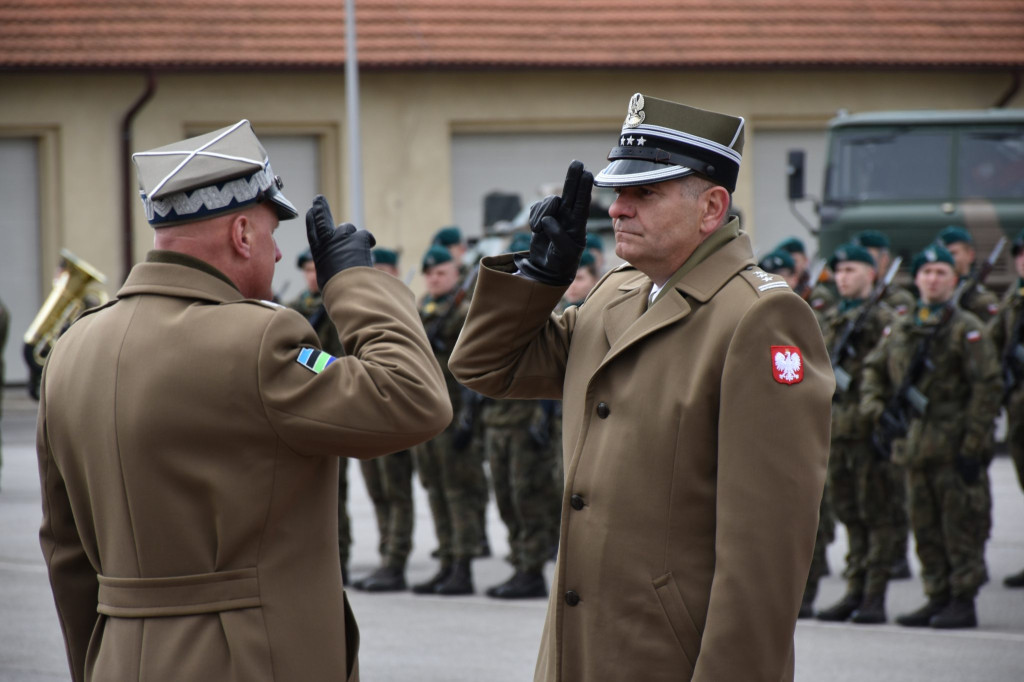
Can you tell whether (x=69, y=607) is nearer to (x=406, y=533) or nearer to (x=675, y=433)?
(x=675, y=433)

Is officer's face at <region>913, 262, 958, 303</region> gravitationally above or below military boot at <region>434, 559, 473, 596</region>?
above

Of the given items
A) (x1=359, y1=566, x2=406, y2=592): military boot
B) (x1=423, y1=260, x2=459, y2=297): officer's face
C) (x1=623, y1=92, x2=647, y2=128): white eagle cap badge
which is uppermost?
(x1=623, y1=92, x2=647, y2=128): white eagle cap badge

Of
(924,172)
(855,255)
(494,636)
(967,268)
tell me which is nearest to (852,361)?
(855,255)

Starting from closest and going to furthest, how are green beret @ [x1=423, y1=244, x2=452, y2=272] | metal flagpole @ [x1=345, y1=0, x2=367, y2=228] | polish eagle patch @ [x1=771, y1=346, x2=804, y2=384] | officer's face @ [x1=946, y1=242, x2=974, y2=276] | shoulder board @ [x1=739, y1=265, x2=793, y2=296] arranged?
polish eagle patch @ [x1=771, y1=346, x2=804, y2=384]
shoulder board @ [x1=739, y1=265, x2=793, y2=296]
green beret @ [x1=423, y1=244, x2=452, y2=272]
officer's face @ [x1=946, y1=242, x2=974, y2=276]
metal flagpole @ [x1=345, y1=0, x2=367, y2=228]

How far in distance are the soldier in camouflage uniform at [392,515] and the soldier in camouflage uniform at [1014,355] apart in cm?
369

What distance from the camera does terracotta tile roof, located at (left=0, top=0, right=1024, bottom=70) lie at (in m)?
19.2

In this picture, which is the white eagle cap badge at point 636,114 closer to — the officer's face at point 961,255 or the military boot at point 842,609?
the military boot at point 842,609

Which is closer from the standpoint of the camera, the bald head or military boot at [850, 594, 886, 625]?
the bald head

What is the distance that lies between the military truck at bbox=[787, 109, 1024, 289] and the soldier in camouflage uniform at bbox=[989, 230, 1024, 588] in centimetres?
558

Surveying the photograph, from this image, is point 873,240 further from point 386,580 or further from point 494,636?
point 494,636

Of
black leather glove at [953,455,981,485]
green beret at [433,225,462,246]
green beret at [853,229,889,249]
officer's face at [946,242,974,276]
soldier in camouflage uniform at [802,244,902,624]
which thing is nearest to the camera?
black leather glove at [953,455,981,485]

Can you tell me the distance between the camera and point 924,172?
14.3 meters

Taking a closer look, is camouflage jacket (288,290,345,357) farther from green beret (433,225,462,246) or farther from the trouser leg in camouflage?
the trouser leg in camouflage

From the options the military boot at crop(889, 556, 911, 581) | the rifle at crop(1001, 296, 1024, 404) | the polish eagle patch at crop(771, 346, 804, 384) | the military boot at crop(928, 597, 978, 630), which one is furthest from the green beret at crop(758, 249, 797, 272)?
the polish eagle patch at crop(771, 346, 804, 384)
